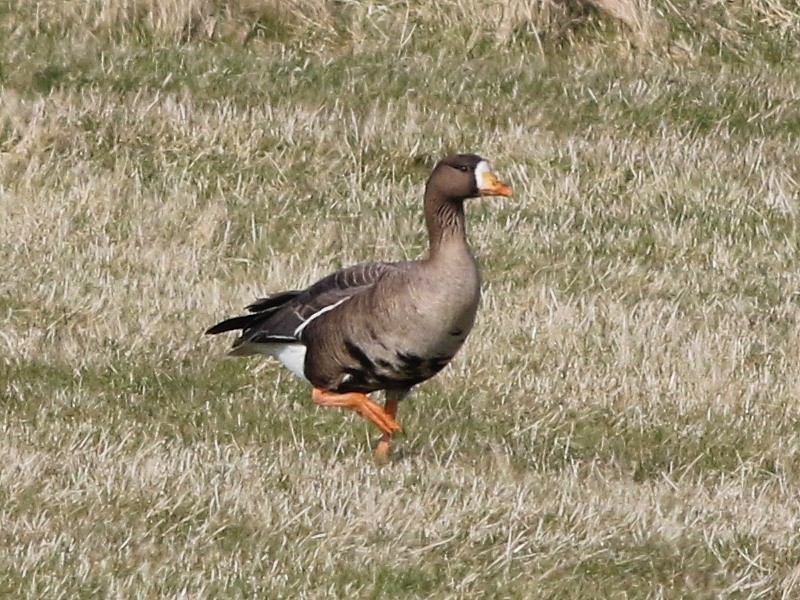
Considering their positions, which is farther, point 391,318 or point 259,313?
point 259,313

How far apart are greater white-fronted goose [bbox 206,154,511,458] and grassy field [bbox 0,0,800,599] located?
308 millimetres

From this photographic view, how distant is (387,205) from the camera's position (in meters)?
12.1

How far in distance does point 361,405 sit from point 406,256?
3.37 metres

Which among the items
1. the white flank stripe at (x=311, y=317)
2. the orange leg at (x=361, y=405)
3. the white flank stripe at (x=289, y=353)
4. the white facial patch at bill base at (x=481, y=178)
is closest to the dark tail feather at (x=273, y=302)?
the white flank stripe at (x=289, y=353)

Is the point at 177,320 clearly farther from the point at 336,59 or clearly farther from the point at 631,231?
the point at 336,59

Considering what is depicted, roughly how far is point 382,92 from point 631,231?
2881mm

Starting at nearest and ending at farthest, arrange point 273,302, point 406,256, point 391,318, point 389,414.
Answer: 1. point 391,318
2. point 389,414
3. point 273,302
4. point 406,256

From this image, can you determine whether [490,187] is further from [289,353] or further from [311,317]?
[289,353]

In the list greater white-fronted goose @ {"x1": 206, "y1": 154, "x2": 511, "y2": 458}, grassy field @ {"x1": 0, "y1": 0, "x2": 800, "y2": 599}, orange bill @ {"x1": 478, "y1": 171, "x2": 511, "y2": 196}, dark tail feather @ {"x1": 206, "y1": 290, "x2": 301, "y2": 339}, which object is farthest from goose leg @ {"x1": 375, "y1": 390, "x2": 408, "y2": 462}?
orange bill @ {"x1": 478, "y1": 171, "x2": 511, "y2": 196}

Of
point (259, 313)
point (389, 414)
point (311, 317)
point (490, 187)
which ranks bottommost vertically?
point (389, 414)

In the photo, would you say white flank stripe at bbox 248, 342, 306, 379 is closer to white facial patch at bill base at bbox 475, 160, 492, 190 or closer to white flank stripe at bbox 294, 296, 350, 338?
white flank stripe at bbox 294, 296, 350, 338

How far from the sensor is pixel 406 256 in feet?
36.8

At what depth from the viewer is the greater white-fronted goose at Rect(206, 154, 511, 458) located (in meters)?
7.63

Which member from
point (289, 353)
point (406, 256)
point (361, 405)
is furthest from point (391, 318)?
point (406, 256)
